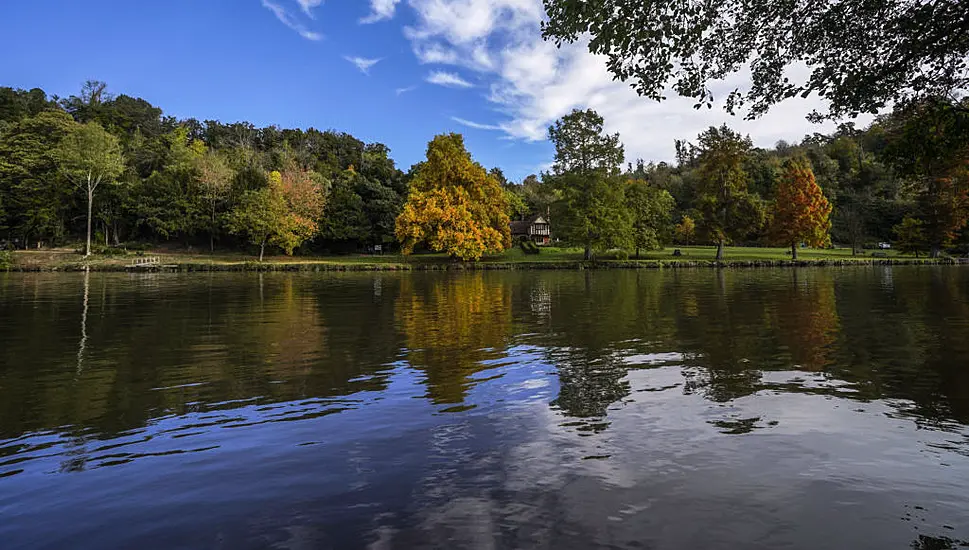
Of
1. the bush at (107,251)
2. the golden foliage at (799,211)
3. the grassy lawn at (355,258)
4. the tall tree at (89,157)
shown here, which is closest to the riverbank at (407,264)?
the grassy lawn at (355,258)

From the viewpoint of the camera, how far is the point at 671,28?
885cm

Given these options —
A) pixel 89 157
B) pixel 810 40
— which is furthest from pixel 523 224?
pixel 810 40

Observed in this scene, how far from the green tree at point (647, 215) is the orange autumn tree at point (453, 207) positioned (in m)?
16.2

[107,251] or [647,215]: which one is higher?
[647,215]

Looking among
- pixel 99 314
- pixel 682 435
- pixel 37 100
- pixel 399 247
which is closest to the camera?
pixel 682 435

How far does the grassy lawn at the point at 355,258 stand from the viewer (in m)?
57.7

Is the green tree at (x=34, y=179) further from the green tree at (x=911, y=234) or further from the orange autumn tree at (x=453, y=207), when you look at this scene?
the green tree at (x=911, y=234)

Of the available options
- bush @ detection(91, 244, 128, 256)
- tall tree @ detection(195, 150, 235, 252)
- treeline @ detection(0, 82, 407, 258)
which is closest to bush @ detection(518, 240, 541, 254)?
treeline @ detection(0, 82, 407, 258)

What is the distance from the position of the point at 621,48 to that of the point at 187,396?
9.32 m

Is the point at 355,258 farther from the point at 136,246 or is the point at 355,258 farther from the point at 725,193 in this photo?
the point at 725,193

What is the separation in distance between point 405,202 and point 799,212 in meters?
49.2

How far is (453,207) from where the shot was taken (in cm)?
5959

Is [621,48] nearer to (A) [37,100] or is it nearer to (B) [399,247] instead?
(B) [399,247]

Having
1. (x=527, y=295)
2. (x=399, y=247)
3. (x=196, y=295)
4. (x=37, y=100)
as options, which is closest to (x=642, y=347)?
(x=527, y=295)
